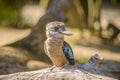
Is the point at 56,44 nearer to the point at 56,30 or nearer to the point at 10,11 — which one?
the point at 56,30

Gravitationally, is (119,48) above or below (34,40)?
below

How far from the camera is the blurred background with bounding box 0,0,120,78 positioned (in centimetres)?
766

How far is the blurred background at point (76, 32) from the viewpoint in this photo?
7664mm

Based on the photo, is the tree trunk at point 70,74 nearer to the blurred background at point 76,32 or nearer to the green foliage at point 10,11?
the blurred background at point 76,32

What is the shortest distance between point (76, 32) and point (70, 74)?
676 cm

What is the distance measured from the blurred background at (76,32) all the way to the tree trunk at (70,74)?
84.0 inches

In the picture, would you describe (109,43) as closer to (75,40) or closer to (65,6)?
(75,40)

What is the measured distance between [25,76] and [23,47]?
11.7 feet

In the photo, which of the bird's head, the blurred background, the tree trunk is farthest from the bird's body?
the blurred background

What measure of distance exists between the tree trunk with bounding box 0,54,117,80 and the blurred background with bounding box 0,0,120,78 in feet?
7.00

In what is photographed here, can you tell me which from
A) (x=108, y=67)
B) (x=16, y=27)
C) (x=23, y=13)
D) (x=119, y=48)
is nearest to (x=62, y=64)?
(x=108, y=67)

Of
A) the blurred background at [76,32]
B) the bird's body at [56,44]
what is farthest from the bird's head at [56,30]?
the blurred background at [76,32]

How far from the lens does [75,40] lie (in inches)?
412

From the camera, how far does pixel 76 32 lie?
11.3 metres
